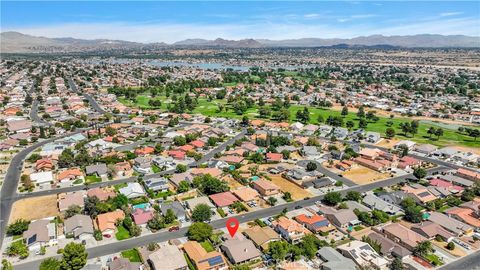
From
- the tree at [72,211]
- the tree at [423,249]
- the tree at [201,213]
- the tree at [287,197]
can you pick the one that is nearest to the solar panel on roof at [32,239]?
the tree at [72,211]

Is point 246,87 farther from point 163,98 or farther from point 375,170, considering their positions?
point 375,170

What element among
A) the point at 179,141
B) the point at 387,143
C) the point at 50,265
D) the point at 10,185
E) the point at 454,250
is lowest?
the point at 454,250

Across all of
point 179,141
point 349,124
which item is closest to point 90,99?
point 179,141

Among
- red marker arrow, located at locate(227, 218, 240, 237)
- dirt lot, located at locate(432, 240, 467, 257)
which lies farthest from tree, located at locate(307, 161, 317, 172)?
dirt lot, located at locate(432, 240, 467, 257)

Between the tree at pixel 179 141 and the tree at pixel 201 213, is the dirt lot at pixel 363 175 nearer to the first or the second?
the tree at pixel 201 213

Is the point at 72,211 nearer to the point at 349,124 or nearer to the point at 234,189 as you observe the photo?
the point at 234,189

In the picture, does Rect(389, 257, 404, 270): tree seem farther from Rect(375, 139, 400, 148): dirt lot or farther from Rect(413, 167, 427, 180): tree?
Rect(375, 139, 400, 148): dirt lot

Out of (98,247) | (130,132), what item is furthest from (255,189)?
(130,132)
